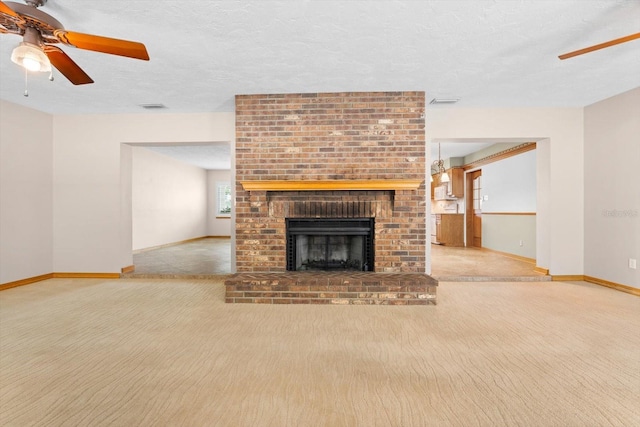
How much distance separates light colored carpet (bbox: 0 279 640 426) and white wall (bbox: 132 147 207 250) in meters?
4.00

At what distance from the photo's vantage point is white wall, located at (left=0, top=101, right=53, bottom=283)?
4.10m

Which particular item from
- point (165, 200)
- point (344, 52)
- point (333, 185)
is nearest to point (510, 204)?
point (333, 185)

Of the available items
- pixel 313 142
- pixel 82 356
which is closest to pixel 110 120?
pixel 313 142

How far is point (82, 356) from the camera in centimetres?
219

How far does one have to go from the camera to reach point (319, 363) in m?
2.09

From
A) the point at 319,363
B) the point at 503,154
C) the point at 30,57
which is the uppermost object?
the point at 503,154

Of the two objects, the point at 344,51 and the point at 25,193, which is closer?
the point at 344,51

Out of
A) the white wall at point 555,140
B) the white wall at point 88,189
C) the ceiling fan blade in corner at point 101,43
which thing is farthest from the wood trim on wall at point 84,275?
the white wall at point 555,140

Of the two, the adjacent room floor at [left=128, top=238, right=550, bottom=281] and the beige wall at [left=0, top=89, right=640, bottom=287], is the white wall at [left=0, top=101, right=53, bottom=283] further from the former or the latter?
the adjacent room floor at [left=128, top=238, right=550, bottom=281]

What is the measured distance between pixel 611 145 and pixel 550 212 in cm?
105

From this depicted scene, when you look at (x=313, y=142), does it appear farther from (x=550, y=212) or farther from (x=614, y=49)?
(x=550, y=212)

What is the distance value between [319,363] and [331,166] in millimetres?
2393

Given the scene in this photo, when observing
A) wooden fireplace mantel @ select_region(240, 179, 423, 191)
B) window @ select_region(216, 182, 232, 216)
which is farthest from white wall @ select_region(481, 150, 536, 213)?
window @ select_region(216, 182, 232, 216)

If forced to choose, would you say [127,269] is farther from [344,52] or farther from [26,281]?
[344,52]
